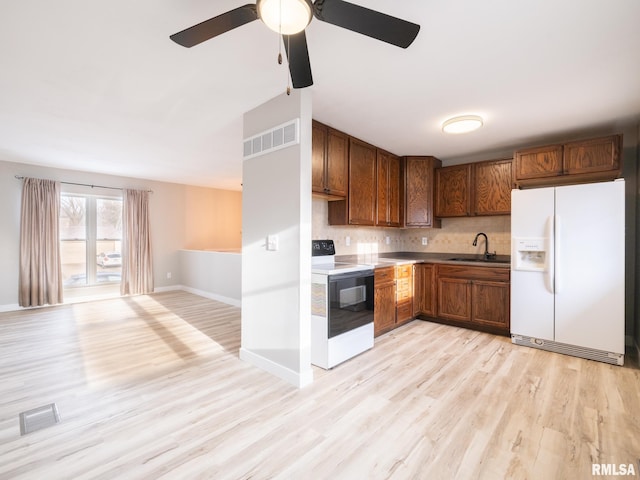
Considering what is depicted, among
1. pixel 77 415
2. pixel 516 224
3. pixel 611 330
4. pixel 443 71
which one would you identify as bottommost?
pixel 77 415

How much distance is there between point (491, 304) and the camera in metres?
3.64

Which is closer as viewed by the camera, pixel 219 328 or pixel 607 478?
pixel 607 478

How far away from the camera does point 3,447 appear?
1.73m

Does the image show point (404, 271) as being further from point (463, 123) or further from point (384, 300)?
point (463, 123)

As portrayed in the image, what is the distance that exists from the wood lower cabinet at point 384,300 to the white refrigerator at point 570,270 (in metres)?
1.35

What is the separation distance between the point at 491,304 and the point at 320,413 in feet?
8.80

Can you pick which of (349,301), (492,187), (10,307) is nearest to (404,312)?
(349,301)

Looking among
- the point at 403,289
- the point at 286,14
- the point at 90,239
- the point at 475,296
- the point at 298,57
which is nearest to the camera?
the point at 286,14

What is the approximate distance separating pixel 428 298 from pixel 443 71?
2964 mm

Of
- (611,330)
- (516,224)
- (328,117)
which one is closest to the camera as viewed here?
(611,330)

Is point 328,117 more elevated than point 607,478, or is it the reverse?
point 328,117

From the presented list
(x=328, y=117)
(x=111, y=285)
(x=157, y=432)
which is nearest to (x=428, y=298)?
(x=328, y=117)

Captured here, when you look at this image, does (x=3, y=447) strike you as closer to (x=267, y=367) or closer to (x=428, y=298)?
(x=267, y=367)

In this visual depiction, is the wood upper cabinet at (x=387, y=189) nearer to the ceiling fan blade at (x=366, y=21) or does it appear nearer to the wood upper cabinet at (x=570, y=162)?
the wood upper cabinet at (x=570, y=162)
